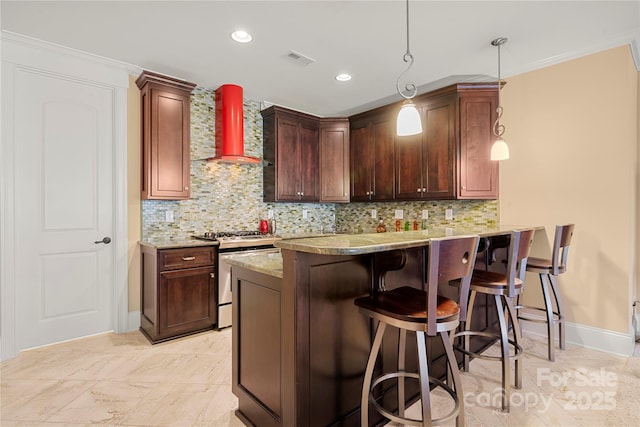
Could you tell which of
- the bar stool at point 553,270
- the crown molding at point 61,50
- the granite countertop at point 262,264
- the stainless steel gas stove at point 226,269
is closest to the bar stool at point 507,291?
the bar stool at point 553,270

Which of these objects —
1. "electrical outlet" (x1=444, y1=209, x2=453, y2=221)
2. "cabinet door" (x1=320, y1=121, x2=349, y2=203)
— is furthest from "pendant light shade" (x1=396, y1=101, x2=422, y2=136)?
"cabinet door" (x1=320, y1=121, x2=349, y2=203)

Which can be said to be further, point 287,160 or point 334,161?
point 334,161

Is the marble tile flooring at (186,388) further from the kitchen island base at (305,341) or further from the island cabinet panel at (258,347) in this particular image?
the kitchen island base at (305,341)

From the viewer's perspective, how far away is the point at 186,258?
3.09 meters

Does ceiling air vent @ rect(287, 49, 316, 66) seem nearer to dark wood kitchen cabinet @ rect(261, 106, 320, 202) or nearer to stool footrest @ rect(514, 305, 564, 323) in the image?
dark wood kitchen cabinet @ rect(261, 106, 320, 202)

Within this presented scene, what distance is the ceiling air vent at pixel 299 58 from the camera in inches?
117

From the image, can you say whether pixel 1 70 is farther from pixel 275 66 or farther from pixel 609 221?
pixel 609 221

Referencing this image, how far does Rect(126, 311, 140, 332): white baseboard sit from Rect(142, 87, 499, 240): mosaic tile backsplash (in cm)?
78

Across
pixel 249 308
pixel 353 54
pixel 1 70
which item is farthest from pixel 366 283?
pixel 1 70

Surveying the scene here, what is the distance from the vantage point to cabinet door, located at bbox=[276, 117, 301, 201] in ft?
13.9

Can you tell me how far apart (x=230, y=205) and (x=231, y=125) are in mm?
986

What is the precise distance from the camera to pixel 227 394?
7.00 ft

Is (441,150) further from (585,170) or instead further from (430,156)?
(585,170)

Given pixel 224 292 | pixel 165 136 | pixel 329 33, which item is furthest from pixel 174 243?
pixel 329 33
